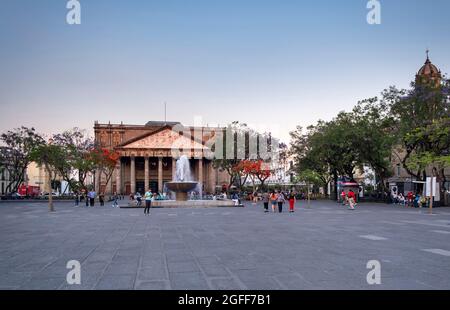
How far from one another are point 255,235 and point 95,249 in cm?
559

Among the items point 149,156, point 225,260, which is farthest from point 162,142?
point 225,260

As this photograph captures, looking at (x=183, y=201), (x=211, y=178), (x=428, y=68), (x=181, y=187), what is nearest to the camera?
(x=181, y=187)

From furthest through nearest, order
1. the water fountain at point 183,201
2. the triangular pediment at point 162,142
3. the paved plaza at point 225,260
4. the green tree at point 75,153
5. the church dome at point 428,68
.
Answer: the triangular pediment at point 162,142 → the church dome at point 428,68 → the green tree at point 75,153 → the water fountain at point 183,201 → the paved plaza at point 225,260

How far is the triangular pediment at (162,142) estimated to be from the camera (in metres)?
94.7

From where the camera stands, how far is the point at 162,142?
314 feet

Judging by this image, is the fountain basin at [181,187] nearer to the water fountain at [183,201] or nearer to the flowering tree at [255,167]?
the water fountain at [183,201]

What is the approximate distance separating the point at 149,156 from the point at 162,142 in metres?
4.07

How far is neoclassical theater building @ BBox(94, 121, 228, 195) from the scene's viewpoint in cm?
9456

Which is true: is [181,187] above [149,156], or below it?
below

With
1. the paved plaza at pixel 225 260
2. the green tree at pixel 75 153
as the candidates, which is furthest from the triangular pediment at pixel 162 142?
the paved plaza at pixel 225 260

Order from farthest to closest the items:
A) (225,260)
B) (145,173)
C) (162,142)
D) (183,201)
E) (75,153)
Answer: (145,173)
(162,142)
(75,153)
(183,201)
(225,260)

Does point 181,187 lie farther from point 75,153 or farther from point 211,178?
point 211,178

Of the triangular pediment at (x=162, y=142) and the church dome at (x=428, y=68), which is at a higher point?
the church dome at (x=428, y=68)

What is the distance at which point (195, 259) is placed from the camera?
9703 millimetres
